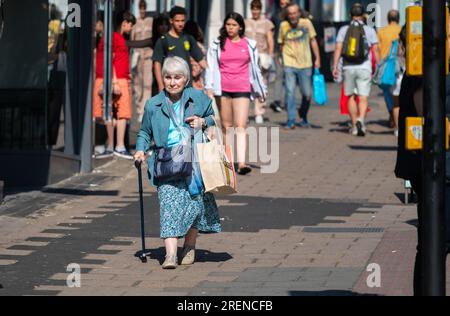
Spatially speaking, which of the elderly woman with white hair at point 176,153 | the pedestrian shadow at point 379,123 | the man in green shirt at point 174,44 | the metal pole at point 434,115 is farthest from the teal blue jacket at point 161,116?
the pedestrian shadow at point 379,123

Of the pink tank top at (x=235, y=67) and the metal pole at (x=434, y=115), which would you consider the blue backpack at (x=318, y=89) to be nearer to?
the pink tank top at (x=235, y=67)

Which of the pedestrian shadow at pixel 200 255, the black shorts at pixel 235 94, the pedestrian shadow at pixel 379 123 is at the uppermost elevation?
the black shorts at pixel 235 94

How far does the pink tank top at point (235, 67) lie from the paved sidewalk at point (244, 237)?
104cm

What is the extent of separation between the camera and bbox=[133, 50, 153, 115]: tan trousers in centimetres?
1989

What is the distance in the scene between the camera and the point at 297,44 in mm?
20984

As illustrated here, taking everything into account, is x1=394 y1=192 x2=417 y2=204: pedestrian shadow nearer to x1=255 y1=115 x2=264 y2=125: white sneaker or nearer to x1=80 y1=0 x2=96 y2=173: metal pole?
x1=80 y1=0 x2=96 y2=173: metal pole

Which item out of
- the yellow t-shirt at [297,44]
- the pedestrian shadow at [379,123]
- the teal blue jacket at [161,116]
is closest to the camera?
the teal blue jacket at [161,116]

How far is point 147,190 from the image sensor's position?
1481 cm

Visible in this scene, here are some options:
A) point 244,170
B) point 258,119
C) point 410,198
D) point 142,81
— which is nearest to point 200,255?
point 410,198

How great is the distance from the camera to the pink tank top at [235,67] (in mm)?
16219

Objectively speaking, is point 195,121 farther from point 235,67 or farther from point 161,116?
point 235,67

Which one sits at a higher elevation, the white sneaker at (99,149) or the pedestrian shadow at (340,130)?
the pedestrian shadow at (340,130)

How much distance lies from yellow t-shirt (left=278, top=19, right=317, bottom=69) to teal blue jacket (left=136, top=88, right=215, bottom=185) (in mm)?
10726
